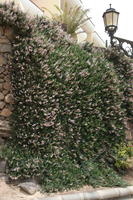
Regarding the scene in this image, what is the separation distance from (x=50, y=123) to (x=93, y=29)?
16.1 m

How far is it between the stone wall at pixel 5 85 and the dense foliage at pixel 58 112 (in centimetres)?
17

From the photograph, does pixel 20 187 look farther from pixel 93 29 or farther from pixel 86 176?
pixel 93 29

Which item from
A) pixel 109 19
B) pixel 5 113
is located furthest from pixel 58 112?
pixel 109 19

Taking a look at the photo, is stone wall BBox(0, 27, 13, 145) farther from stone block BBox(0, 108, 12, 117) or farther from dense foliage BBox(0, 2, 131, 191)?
dense foliage BBox(0, 2, 131, 191)

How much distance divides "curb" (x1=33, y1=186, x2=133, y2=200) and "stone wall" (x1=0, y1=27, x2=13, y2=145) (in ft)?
6.03

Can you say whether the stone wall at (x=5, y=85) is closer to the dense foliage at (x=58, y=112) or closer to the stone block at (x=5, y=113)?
the stone block at (x=5, y=113)

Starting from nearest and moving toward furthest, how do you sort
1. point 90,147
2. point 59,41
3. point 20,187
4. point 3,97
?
point 20,187 → point 3,97 → point 90,147 → point 59,41

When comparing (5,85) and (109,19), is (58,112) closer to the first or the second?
(5,85)

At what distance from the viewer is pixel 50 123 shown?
22.8 ft

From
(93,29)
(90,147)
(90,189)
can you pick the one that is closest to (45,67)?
(90,147)

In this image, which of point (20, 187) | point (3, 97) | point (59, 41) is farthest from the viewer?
point (59, 41)

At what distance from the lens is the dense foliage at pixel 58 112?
6.69m

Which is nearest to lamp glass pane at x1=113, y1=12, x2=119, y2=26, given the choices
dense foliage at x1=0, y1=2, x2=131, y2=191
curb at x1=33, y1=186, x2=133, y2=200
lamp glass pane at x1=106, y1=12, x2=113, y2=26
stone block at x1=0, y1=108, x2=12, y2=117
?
lamp glass pane at x1=106, y1=12, x2=113, y2=26

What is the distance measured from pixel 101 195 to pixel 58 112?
6.68ft
